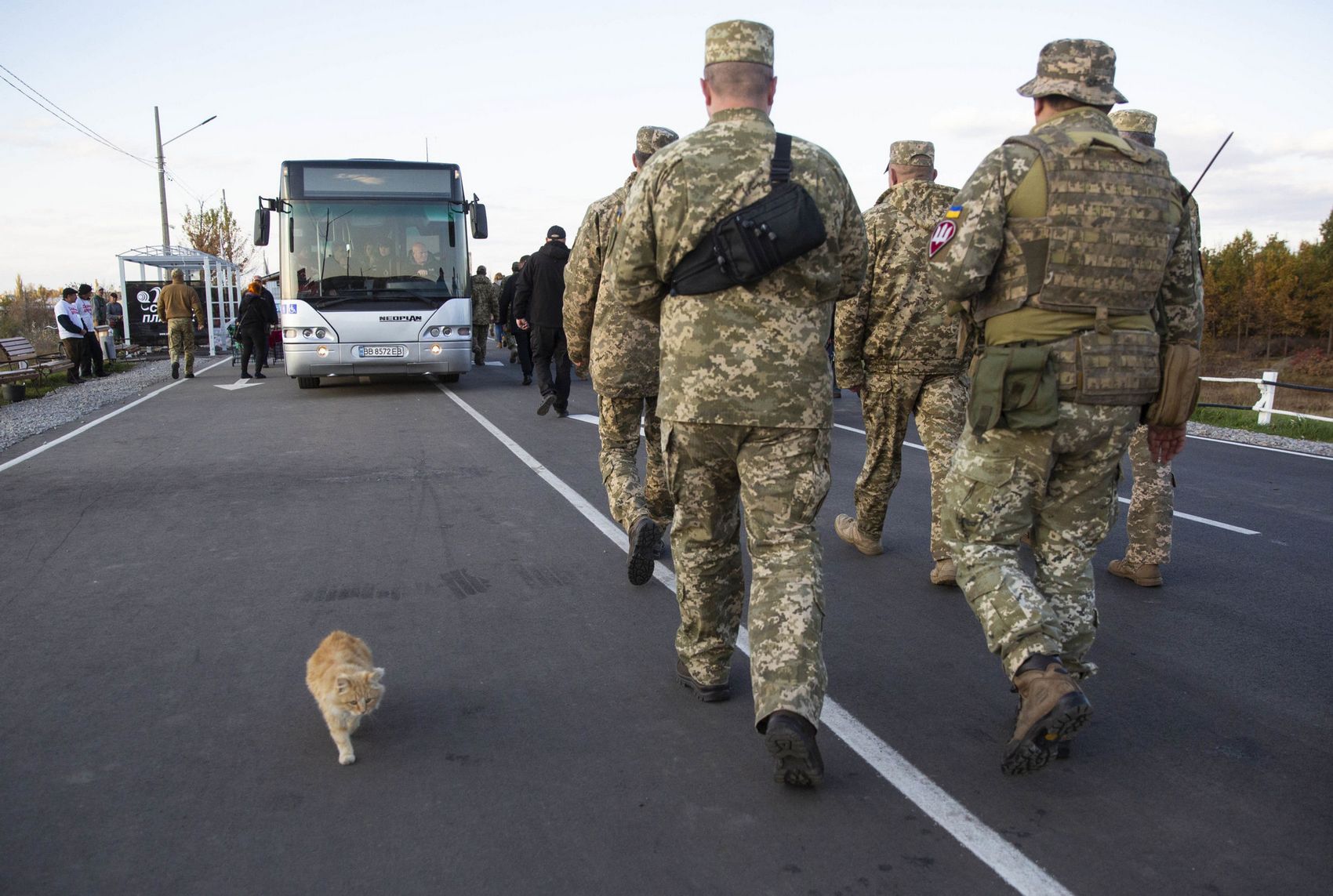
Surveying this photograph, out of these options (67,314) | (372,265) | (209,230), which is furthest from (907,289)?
(209,230)

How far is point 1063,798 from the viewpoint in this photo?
9.89 ft

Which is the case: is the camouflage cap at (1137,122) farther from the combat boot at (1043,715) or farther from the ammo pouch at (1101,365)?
the combat boot at (1043,715)

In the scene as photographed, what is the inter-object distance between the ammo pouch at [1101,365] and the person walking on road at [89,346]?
20.1 meters

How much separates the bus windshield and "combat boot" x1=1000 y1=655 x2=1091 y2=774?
13.5m

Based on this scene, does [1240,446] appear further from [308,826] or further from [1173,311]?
[308,826]

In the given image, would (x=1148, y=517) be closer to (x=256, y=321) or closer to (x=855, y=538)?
(x=855, y=538)

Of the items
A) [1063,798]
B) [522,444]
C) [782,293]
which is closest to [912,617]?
[1063,798]

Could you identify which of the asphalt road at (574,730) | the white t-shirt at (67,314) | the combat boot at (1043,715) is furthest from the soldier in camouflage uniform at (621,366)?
the white t-shirt at (67,314)

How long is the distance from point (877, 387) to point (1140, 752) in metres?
2.55

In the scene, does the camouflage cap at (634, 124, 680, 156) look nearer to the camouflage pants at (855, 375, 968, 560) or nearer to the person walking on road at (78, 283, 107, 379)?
the camouflage pants at (855, 375, 968, 560)

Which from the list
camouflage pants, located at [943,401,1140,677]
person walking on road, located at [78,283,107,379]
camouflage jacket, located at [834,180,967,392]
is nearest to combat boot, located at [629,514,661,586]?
camouflage jacket, located at [834,180,967,392]

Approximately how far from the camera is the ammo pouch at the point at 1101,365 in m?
3.14

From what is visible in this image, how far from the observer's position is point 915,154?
16.9ft

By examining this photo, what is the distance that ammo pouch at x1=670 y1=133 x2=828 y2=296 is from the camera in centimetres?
301
